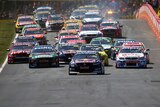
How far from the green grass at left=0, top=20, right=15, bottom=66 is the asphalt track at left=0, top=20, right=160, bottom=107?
9333 millimetres

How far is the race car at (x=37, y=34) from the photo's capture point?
60312 millimetres

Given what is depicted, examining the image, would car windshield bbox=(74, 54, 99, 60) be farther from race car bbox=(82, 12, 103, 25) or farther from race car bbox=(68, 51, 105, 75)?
race car bbox=(82, 12, 103, 25)

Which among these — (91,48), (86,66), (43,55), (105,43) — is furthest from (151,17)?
(86,66)

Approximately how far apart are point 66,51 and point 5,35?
2390cm

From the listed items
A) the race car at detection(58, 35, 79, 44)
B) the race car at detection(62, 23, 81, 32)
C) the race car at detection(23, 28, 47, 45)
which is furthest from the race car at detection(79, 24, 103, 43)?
the race car at detection(58, 35, 79, 44)

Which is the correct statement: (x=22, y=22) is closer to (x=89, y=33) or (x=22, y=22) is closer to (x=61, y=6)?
(x=89, y=33)

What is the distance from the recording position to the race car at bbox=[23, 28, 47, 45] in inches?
2375

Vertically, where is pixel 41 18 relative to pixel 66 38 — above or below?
above

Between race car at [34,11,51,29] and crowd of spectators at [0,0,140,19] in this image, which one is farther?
crowd of spectators at [0,0,140,19]

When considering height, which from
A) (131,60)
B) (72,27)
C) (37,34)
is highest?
(72,27)

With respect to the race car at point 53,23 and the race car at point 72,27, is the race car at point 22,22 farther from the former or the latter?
the race car at point 72,27

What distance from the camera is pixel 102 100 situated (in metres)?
28.3

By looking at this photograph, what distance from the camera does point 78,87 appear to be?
33312 mm

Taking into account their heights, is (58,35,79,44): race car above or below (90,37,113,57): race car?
above
